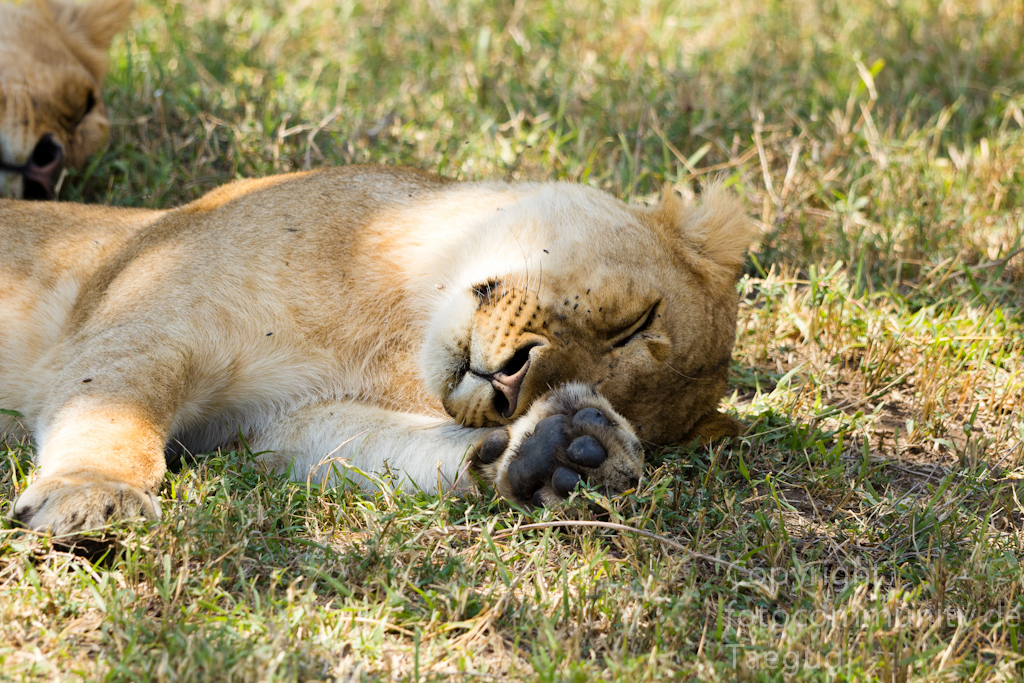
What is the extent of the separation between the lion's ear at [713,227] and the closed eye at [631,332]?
22.1 inches

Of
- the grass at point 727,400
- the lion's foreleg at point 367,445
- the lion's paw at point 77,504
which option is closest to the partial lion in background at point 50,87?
the grass at point 727,400

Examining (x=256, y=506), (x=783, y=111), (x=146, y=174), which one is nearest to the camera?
(x=256, y=506)

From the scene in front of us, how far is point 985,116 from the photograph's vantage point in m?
6.25

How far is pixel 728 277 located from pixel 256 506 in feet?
6.19

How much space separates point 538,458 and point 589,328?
1.59 feet

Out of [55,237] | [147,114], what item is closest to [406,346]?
[55,237]

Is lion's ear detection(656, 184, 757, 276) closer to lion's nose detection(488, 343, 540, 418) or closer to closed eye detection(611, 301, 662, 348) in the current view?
closed eye detection(611, 301, 662, 348)

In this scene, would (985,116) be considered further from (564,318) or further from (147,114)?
(147,114)

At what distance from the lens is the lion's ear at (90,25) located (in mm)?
5230

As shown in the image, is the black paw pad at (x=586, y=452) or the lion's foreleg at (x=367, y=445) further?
the lion's foreleg at (x=367, y=445)

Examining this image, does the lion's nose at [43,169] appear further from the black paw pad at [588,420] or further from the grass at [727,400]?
the black paw pad at [588,420]

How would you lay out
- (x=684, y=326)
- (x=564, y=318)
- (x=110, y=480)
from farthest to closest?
(x=684, y=326) < (x=564, y=318) < (x=110, y=480)

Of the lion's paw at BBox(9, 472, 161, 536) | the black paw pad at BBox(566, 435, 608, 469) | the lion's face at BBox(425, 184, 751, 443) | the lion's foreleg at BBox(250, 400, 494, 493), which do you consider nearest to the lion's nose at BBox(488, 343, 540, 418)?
the lion's face at BBox(425, 184, 751, 443)

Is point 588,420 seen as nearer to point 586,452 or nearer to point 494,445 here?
point 586,452
